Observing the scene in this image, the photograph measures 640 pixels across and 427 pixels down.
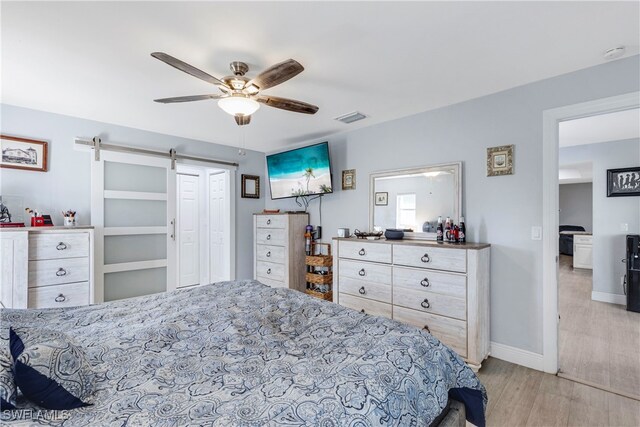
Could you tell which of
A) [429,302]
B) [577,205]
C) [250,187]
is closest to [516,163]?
[429,302]

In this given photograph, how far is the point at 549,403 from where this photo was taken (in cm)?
203

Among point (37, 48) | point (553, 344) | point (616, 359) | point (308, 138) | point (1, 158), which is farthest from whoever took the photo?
point (308, 138)

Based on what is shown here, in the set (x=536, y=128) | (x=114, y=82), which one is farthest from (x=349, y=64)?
(x=114, y=82)

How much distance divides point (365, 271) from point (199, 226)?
3667mm

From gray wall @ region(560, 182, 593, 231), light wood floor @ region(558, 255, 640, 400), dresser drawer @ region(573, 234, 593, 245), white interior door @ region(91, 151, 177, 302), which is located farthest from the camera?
gray wall @ region(560, 182, 593, 231)

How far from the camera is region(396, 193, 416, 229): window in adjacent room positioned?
3225 millimetres

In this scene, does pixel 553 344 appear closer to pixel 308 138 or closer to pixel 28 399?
pixel 28 399

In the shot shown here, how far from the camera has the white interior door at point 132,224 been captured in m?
3.39

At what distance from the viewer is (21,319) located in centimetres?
156

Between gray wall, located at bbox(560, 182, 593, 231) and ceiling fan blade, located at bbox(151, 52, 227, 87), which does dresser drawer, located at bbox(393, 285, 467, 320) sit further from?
gray wall, located at bbox(560, 182, 593, 231)

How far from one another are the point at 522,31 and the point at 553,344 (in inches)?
93.8

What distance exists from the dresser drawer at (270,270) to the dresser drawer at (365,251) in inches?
45.2

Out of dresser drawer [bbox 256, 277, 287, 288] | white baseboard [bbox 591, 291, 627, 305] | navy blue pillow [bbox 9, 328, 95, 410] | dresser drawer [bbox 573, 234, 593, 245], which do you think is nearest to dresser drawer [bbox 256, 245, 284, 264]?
dresser drawer [bbox 256, 277, 287, 288]

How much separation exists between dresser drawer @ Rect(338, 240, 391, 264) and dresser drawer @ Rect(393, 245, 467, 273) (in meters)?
0.10
